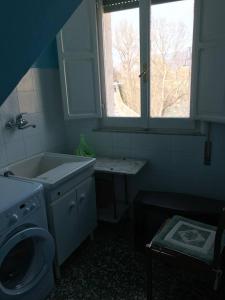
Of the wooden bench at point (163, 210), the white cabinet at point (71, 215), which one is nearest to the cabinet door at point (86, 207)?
the white cabinet at point (71, 215)

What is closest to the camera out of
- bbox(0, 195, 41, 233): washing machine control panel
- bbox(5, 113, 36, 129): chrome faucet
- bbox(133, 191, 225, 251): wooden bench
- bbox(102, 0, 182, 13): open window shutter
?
bbox(0, 195, 41, 233): washing machine control panel

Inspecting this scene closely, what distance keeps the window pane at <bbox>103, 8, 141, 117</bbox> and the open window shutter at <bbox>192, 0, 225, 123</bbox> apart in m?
0.49

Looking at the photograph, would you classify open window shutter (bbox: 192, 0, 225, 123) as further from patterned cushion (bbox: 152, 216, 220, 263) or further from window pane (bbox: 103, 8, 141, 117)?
patterned cushion (bbox: 152, 216, 220, 263)

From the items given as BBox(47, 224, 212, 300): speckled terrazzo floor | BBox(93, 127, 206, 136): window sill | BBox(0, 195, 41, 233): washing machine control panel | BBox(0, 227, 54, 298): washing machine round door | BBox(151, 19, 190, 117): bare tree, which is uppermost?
BBox(151, 19, 190, 117): bare tree

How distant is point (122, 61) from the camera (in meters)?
2.16

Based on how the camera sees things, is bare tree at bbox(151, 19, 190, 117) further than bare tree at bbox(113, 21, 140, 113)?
No

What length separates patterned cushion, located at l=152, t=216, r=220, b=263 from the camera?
134 centimetres

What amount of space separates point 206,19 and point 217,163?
1084 millimetres

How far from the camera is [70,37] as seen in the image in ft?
7.01

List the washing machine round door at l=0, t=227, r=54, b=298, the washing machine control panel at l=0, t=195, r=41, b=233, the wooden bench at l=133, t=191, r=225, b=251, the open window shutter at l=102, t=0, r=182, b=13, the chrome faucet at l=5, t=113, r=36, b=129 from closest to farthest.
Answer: the washing machine control panel at l=0, t=195, r=41, b=233 → the washing machine round door at l=0, t=227, r=54, b=298 → the wooden bench at l=133, t=191, r=225, b=251 → the chrome faucet at l=5, t=113, r=36, b=129 → the open window shutter at l=102, t=0, r=182, b=13

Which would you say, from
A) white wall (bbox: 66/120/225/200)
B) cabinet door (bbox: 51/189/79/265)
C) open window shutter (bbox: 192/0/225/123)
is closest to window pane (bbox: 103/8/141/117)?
white wall (bbox: 66/120/225/200)

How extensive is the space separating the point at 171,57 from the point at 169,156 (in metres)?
0.82

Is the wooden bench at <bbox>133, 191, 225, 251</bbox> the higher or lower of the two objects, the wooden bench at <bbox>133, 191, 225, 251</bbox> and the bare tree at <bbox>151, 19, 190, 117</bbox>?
the lower

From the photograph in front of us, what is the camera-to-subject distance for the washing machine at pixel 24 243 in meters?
1.27
